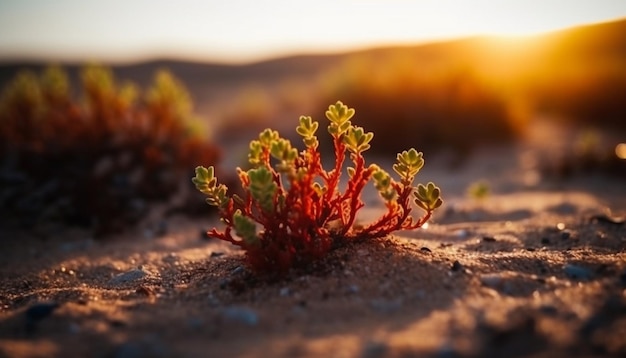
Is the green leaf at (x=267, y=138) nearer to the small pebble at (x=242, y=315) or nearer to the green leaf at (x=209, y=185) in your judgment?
the green leaf at (x=209, y=185)

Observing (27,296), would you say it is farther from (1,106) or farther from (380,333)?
(1,106)

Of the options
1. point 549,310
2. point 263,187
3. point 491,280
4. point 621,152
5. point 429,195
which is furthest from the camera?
point 621,152

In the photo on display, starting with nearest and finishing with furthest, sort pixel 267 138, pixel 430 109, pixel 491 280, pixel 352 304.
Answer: pixel 352 304 < pixel 491 280 < pixel 267 138 < pixel 430 109

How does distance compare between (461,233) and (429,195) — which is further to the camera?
(461,233)

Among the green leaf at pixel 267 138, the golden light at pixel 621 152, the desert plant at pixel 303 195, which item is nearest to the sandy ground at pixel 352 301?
the desert plant at pixel 303 195

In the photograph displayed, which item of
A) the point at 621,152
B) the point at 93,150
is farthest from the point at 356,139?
the point at 621,152

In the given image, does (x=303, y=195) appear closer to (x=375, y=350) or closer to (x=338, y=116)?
(x=338, y=116)

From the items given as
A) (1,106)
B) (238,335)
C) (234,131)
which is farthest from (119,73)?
(238,335)
